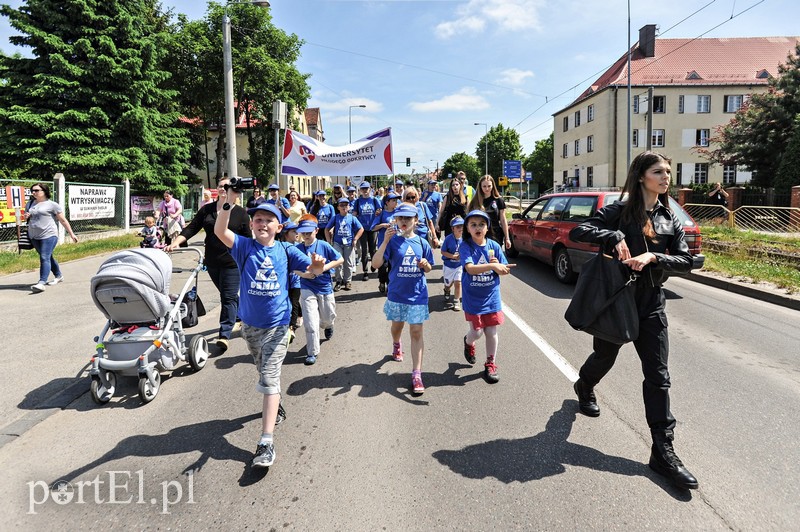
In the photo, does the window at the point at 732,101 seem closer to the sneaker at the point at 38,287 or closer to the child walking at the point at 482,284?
the child walking at the point at 482,284

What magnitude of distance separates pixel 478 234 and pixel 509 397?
1.47 metres

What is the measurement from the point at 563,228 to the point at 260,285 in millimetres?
7211

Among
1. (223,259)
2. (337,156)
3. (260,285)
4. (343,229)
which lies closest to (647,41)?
(337,156)

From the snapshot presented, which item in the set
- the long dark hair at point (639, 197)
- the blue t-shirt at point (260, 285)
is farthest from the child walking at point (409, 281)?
the long dark hair at point (639, 197)

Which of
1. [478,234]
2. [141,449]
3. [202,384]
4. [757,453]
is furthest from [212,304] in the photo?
[757,453]

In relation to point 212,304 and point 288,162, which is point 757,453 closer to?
point 212,304

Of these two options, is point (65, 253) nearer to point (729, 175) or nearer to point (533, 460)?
point (533, 460)

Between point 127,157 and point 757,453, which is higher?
point 127,157

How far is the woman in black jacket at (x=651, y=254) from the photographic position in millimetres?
2889

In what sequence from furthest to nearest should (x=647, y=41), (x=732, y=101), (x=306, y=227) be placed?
(x=647, y=41) → (x=732, y=101) → (x=306, y=227)

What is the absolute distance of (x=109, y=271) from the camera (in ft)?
13.2

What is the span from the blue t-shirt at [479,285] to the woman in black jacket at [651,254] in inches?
49.2

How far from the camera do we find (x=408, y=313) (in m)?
4.17

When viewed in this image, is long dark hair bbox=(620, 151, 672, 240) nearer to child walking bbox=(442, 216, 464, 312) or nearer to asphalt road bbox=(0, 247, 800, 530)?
asphalt road bbox=(0, 247, 800, 530)
